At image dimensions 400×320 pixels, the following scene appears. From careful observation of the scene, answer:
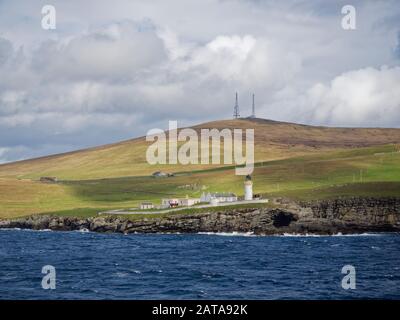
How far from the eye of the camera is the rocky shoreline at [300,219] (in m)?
175

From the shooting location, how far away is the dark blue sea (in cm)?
8044

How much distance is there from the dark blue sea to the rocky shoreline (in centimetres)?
1390

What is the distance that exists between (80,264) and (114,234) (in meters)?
73.1

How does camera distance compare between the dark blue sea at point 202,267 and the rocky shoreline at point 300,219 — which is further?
the rocky shoreline at point 300,219

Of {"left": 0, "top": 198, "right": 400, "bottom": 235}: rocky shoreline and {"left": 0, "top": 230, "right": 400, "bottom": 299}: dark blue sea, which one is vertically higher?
{"left": 0, "top": 198, "right": 400, "bottom": 235}: rocky shoreline

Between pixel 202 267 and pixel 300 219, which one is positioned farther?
pixel 300 219

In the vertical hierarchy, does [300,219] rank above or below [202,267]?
above

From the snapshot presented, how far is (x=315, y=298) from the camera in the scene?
3029 inches

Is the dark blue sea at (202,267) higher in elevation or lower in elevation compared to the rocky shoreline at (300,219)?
lower

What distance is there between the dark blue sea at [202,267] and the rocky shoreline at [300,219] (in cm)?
1390

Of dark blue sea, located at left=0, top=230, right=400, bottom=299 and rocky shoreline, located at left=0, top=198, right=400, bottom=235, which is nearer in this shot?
dark blue sea, located at left=0, top=230, right=400, bottom=299

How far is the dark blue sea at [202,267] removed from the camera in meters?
80.4

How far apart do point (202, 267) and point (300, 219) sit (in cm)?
7724

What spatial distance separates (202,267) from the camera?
10300 cm
